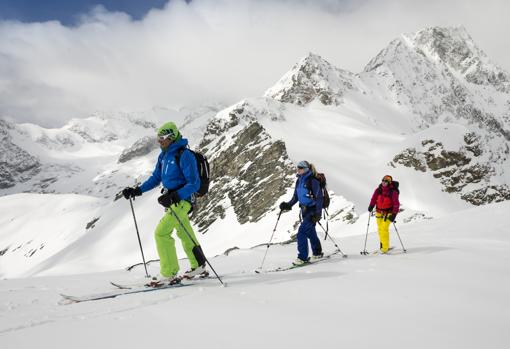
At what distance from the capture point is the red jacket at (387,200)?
10.1 m

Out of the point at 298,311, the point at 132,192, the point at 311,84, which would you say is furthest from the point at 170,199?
the point at 311,84

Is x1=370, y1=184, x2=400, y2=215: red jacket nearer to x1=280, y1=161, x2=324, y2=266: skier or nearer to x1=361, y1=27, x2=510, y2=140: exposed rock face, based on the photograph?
x1=280, y1=161, x2=324, y2=266: skier

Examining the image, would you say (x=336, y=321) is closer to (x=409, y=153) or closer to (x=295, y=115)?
(x=409, y=153)

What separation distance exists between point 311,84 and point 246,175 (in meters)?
50.6

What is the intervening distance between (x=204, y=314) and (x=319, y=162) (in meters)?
44.7

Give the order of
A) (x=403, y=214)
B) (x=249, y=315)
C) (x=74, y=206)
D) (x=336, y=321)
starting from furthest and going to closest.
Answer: (x=74, y=206)
(x=403, y=214)
(x=249, y=315)
(x=336, y=321)

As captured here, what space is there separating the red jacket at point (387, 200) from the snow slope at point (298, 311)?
8.47 ft

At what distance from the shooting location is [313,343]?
10.5ft

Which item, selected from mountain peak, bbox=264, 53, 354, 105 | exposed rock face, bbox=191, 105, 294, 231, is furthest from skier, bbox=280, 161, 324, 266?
mountain peak, bbox=264, 53, 354, 105

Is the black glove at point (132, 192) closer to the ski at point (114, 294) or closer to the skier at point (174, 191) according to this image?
the skier at point (174, 191)

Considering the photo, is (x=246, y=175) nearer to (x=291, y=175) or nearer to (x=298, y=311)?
(x=291, y=175)

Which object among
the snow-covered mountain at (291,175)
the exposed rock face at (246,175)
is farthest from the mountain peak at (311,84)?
the exposed rock face at (246,175)

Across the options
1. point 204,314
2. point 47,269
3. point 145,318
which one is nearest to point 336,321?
point 204,314

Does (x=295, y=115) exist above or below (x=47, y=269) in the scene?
above
